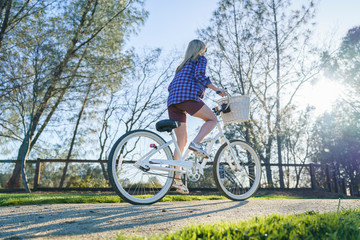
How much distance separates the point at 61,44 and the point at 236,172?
821 cm

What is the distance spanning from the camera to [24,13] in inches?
376

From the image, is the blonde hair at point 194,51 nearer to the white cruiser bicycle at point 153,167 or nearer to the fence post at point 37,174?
the white cruiser bicycle at point 153,167

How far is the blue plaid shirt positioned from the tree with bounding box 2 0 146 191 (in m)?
7.34

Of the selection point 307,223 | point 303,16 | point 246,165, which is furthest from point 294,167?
point 307,223

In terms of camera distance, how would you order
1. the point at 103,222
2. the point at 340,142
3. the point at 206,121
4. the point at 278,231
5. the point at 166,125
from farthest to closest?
the point at 340,142 < the point at 206,121 < the point at 166,125 < the point at 103,222 < the point at 278,231

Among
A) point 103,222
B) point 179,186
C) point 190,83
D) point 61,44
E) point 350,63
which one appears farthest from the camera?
point 350,63

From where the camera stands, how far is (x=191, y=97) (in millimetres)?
3641

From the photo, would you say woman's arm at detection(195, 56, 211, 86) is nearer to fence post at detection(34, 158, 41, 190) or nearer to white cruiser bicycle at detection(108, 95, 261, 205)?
white cruiser bicycle at detection(108, 95, 261, 205)

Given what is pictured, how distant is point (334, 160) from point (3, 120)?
2400 cm

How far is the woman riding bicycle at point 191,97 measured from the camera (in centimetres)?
366

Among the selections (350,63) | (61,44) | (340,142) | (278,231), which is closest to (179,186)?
(278,231)

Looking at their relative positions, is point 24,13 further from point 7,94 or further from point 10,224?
point 10,224

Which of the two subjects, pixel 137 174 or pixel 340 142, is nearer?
pixel 137 174

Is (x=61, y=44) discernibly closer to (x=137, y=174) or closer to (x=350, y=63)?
(x=137, y=174)
